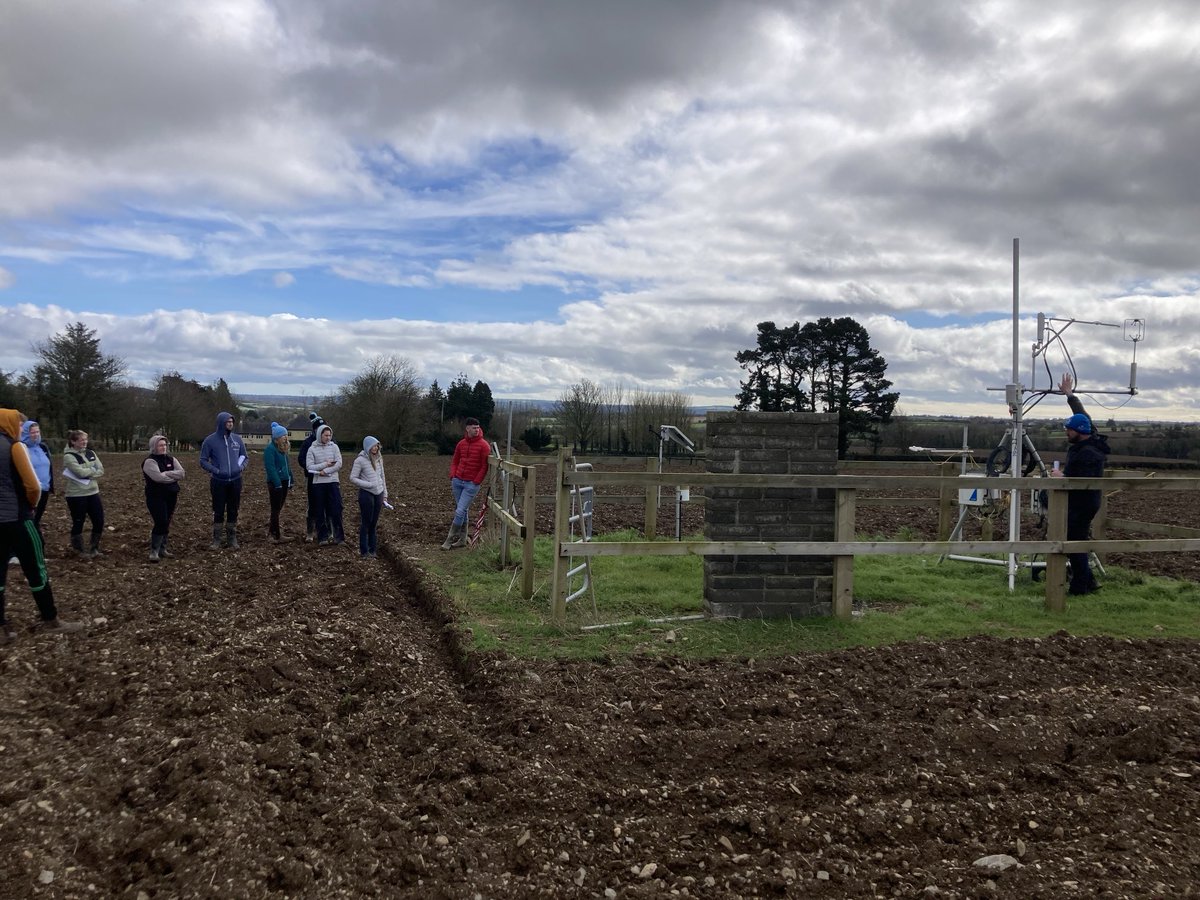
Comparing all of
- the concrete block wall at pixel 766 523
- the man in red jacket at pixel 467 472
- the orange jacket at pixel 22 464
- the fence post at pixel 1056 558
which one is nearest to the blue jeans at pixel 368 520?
the man in red jacket at pixel 467 472

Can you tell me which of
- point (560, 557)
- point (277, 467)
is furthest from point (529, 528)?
point (277, 467)

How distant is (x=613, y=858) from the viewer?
11.5ft

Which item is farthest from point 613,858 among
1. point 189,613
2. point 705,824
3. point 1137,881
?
point 189,613

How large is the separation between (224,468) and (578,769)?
8353 millimetres

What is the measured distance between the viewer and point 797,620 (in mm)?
7164

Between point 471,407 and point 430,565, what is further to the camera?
point 471,407

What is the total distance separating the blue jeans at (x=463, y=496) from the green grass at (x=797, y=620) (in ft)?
4.55

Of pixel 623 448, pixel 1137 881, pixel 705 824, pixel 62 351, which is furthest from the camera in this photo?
pixel 623 448

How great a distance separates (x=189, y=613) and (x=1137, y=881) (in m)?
6.99

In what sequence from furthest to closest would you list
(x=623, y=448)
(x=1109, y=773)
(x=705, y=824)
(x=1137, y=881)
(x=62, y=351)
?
(x=623, y=448) → (x=62, y=351) → (x=1109, y=773) → (x=705, y=824) → (x=1137, y=881)

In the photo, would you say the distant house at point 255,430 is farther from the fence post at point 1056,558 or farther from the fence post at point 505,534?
Answer: the fence post at point 1056,558

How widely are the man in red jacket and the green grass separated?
143cm

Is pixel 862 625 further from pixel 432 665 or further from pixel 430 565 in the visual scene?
pixel 430 565

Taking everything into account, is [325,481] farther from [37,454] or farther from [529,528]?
[529,528]
